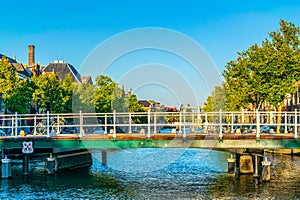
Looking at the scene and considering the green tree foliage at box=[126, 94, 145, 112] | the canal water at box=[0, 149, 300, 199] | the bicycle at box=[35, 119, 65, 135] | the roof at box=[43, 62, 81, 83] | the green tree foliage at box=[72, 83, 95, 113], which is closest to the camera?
the canal water at box=[0, 149, 300, 199]

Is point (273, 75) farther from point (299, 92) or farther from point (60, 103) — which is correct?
point (60, 103)

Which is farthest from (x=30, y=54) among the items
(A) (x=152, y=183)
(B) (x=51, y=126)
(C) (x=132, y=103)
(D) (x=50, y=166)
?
(A) (x=152, y=183)

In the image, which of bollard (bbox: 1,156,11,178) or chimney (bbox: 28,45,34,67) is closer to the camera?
bollard (bbox: 1,156,11,178)

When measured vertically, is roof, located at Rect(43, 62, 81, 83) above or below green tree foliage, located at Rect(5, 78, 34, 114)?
above

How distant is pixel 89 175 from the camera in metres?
37.5

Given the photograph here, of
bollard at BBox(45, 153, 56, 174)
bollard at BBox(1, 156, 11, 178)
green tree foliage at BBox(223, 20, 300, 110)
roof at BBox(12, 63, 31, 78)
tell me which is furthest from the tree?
bollard at BBox(1, 156, 11, 178)

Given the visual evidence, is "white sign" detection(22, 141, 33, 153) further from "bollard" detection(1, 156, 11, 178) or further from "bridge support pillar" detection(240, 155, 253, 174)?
"bridge support pillar" detection(240, 155, 253, 174)

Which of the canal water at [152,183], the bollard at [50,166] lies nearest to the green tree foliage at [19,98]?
the canal water at [152,183]

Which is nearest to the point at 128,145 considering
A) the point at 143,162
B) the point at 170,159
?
the point at 143,162

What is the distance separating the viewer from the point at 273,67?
5494 cm

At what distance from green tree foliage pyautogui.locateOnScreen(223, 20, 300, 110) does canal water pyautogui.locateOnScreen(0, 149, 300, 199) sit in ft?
43.7

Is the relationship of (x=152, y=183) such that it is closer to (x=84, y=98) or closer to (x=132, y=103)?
(x=84, y=98)

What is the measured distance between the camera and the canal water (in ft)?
93.9

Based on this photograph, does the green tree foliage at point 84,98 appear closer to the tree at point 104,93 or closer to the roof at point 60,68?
the tree at point 104,93
